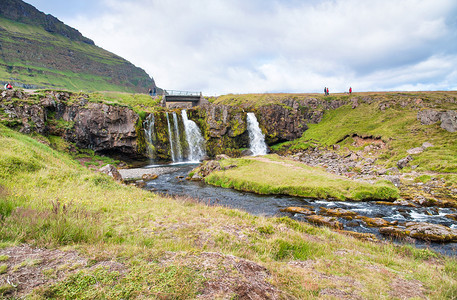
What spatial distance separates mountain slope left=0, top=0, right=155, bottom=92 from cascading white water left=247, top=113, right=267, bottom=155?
12148 centimetres

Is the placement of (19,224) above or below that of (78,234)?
→ above

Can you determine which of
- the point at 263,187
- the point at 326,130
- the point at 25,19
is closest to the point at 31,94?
the point at 263,187

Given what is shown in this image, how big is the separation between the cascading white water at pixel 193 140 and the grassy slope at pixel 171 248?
35027mm

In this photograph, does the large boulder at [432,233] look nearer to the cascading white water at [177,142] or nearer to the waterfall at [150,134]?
the cascading white water at [177,142]

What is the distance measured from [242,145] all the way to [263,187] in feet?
97.2

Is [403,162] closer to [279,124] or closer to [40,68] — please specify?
[279,124]

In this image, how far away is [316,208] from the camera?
683 inches

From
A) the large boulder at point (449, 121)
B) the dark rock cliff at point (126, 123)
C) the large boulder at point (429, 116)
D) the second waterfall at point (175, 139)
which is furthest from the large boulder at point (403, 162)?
the second waterfall at point (175, 139)

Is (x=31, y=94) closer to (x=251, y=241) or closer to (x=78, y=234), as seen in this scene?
(x=78, y=234)

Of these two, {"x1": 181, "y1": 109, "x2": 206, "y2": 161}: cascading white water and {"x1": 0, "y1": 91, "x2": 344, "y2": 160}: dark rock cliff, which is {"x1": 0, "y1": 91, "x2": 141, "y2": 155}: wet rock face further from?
{"x1": 181, "y1": 109, "x2": 206, "y2": 161}: cascading white water

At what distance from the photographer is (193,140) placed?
4809 centimetres

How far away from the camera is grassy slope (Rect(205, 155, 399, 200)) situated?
19.6 meters

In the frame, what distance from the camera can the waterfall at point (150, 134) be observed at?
141 ft

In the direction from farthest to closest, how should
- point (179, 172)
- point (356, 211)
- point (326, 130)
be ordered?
point (326, 130) < point (179, 172) < point (356, 211)
